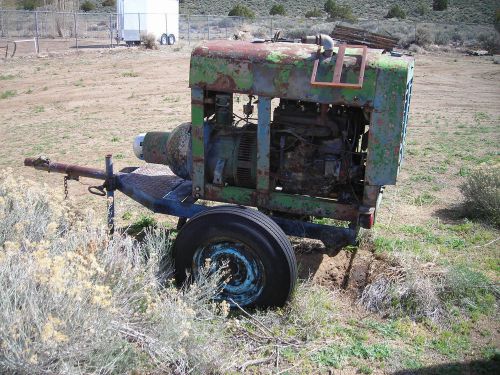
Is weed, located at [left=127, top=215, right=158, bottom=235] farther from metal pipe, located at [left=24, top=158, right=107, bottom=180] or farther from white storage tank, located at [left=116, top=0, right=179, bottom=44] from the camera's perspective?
white storage tank, located at [left=116, top=0, right=179, bottom=44]

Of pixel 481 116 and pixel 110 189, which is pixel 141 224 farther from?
pixel 481 116

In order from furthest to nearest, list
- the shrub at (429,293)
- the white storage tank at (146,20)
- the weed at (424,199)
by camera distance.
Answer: the white storage tank at (146,20) → the weed at (424,199) → the shrub at (429,293)

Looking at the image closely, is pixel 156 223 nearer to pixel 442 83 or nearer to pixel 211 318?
pixel 211 318

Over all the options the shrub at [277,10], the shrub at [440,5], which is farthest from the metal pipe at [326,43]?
the shrub at [440,5]

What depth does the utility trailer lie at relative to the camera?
3967mm

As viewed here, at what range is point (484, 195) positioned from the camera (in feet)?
20.9

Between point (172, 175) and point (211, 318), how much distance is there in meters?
2.27

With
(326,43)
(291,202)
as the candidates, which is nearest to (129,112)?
(291,202)

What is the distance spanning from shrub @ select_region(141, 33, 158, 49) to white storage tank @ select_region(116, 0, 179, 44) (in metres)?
0.35

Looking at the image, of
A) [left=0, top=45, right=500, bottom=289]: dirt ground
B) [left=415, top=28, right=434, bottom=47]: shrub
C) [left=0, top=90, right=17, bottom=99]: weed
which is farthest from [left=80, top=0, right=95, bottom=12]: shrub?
[left=0, top=90, right=17, bottom=99]: weed

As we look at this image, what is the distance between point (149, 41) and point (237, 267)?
26797 mm

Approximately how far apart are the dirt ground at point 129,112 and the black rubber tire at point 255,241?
0.99 meters

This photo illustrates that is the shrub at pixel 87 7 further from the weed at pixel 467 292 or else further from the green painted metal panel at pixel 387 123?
the weed at pixel 467 292

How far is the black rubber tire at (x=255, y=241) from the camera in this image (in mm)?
3877
